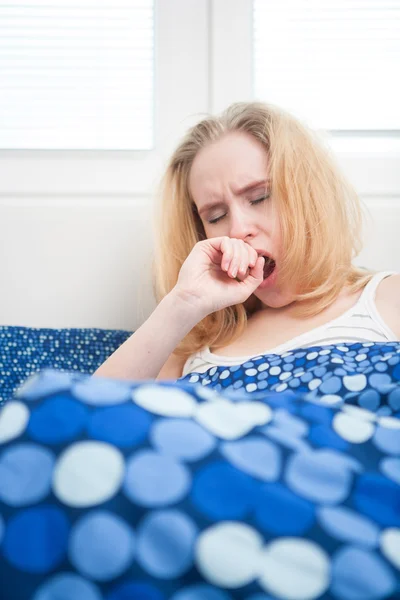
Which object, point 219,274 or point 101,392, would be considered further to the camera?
point 219,274

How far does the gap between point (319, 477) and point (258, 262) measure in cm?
71

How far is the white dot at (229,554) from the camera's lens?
38cm

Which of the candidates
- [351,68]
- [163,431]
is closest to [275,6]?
[351,68]

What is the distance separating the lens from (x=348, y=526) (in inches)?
16.2

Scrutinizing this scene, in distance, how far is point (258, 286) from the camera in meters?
1.20

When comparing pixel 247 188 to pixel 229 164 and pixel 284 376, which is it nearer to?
pixel 229 164

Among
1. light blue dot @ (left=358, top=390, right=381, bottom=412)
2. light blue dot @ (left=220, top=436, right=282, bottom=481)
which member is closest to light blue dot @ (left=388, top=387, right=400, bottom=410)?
light blue dot @ (left=358, top=390, right=381, bottom=412)

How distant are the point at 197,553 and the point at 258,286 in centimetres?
84

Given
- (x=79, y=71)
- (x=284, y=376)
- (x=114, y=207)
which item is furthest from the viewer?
(x=79, y=71)

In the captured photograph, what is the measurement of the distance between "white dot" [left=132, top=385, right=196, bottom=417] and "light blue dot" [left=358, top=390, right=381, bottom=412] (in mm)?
259

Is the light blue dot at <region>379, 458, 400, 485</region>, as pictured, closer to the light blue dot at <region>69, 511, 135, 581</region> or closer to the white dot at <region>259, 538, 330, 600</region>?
the white dot at <region>259, 538, 330, 600</region>

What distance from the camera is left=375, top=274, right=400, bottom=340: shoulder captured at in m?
1.07

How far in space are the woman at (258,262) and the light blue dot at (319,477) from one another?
0.59 m

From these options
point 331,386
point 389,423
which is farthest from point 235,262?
point 389,423
